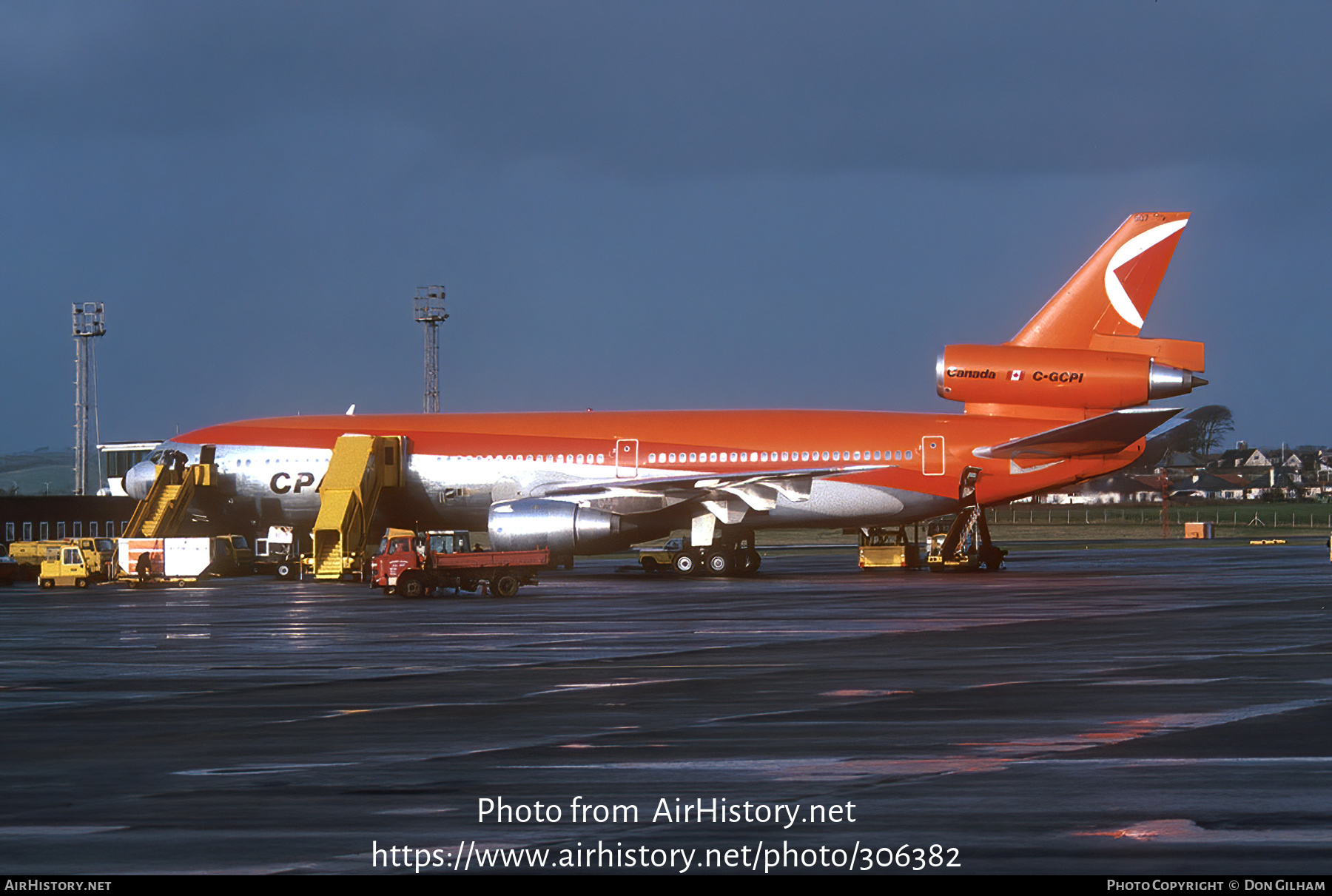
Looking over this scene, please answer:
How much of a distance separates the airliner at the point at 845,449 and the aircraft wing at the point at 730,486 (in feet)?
0.17

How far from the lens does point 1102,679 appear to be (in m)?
15.5

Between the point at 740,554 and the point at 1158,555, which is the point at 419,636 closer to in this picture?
the point at 740,554

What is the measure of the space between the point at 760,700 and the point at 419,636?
963 centimetres

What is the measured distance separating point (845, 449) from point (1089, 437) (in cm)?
640

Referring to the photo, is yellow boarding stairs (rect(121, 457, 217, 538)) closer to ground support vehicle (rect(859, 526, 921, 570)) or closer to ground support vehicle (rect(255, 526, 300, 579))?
ground support vehicle (rect(255, 526, 300, 579))

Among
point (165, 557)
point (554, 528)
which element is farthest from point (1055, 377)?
point (165, 557)

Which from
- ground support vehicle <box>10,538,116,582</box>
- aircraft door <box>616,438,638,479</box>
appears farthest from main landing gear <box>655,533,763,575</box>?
ground support vehicle <box>10,538,116,582</box>

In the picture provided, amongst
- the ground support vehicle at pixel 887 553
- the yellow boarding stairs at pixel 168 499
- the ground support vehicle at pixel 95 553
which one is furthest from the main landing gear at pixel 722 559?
the ground support vehicle at pixel 95 553

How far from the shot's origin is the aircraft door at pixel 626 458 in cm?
4128

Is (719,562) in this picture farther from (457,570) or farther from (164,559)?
(164,559)

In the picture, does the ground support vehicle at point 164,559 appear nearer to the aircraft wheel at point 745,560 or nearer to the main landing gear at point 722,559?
the main landing gear at point 722,559

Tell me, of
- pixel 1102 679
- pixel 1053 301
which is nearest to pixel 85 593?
pixel 1053 301

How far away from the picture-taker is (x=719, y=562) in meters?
40.8

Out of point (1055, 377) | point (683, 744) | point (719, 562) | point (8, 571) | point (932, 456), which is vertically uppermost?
point (1055, 377)
